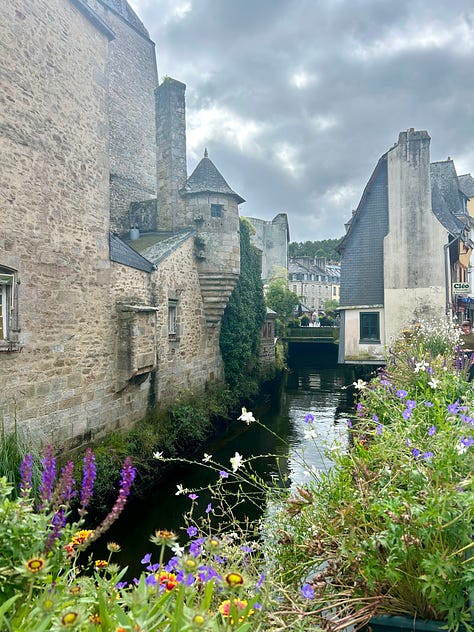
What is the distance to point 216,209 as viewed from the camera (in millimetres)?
13930

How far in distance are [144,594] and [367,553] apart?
1182mm

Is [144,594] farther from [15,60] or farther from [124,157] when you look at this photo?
[124,157]

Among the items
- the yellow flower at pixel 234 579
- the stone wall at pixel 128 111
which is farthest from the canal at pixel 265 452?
the stone wall at pixel 128 111

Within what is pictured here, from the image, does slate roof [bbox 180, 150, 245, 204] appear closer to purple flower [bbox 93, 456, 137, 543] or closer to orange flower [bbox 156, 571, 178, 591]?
purple flower [bbox 93, 456, 137, 543]

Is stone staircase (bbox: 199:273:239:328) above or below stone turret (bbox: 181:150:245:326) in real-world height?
below

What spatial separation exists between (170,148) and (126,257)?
627cm

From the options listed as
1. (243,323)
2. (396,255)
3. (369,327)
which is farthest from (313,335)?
(243,323)

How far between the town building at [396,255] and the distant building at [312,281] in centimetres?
4074

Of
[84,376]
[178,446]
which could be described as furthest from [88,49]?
[178,446]

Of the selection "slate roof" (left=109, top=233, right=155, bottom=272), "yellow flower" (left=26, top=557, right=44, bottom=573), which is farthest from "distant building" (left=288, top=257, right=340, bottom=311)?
"yellow flower" (left=26, top=557, right=44, bottom=573)

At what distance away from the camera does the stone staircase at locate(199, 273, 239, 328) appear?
45.6 ft

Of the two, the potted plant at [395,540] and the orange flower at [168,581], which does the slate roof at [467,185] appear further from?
the orange flower at [168,581]

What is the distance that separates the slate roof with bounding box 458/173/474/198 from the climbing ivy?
61.2ft

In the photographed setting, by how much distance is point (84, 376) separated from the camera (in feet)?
28.7
